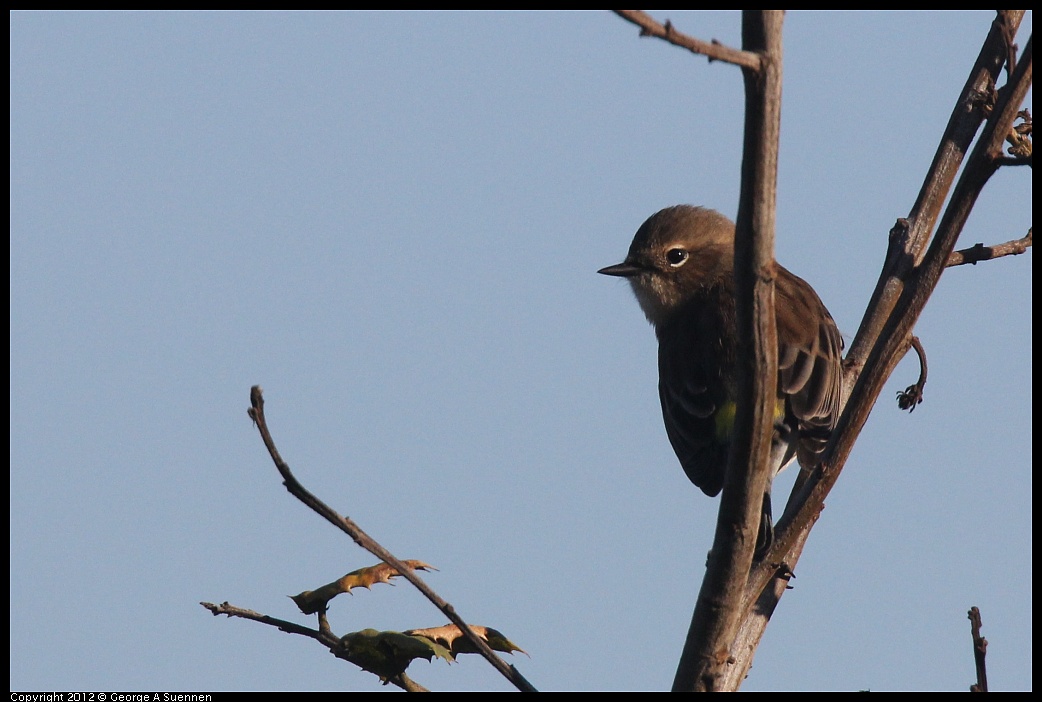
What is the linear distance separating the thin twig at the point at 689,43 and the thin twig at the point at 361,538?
1.87 m

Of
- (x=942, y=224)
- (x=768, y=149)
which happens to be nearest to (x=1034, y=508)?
(x=942, y=224)

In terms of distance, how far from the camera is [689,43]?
345cm

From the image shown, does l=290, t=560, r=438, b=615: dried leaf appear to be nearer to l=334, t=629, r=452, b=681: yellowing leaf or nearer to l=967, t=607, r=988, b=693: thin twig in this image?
l=334, t=629, r=452, b=681: yellowing leaf

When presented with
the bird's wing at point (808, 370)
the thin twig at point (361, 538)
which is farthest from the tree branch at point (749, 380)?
the bird's wing at point (808, 370)

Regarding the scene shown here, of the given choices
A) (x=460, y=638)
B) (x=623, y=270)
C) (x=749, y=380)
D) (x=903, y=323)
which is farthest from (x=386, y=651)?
(x=623, y=270)

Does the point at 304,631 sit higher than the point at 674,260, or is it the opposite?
the point at 674,260

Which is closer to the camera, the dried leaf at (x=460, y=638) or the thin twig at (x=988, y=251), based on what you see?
the dried leaf at (x=460, y=638)

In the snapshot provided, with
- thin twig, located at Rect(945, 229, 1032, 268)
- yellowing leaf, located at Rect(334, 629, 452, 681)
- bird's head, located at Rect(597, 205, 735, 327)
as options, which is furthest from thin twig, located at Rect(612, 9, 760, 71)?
bird's head, located at Rect(597, 205, 735, 327)

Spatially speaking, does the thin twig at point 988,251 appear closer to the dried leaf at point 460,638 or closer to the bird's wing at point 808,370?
the bird's wing at point 808,370

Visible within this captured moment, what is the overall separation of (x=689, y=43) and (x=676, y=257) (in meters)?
8.14

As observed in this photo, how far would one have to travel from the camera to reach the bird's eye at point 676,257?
1150 centimetres

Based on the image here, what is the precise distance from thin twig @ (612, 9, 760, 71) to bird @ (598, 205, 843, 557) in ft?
10.9

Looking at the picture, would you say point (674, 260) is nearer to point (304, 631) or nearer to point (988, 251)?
point (988, 251)
